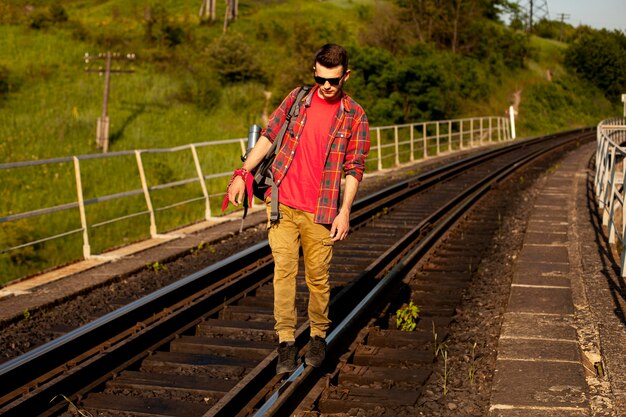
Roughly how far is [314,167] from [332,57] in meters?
0.67

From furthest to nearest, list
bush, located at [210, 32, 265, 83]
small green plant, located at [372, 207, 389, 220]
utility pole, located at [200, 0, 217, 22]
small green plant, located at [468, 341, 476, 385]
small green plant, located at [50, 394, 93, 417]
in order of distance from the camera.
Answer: utility pole, located at [200, 0, 217, 22], bush, located at [210, 32, 265, 83], small green plant, located at [372, 207, 389, 220], small green plant, located at [468, 341, 476, 385], small green plant, located at [50, 394, 93, 417]

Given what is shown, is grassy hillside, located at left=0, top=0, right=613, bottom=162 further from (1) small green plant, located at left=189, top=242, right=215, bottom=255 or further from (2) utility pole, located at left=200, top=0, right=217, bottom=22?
(1) small green plant, located at left=189, top=242, right=215, bottom=255

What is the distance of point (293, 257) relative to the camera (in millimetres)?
5156

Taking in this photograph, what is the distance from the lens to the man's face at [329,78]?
15.6 ft

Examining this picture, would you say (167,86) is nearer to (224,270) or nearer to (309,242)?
(224,270)

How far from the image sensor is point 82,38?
50438 mm

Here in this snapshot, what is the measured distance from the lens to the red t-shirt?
4.95 metres

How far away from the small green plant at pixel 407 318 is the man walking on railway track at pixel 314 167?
1.77m

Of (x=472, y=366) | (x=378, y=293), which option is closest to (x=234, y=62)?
(x=378, y=293)

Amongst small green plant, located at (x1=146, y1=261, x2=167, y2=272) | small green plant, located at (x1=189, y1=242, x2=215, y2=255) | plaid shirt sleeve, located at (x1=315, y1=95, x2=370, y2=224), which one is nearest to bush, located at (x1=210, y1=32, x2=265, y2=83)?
small green plant, located at (x1=189, y1=242, x2=215, y2=255)

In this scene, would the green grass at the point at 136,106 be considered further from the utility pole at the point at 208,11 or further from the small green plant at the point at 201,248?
the small green plant at the point at 201,248

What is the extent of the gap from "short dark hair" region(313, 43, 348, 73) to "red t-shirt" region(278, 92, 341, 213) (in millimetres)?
262

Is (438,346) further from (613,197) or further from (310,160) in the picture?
(613,197)

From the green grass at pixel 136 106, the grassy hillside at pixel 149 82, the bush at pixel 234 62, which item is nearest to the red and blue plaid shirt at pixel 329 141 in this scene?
the green grass at pixel 136 106
